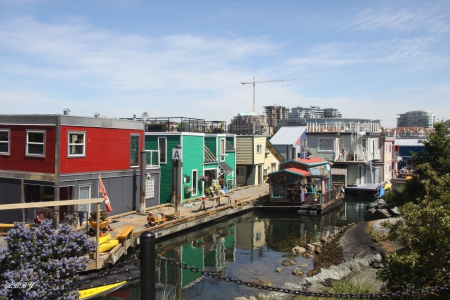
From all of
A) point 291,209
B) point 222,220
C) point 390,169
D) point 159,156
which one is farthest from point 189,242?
point 390,169

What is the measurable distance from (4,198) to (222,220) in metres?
15.1

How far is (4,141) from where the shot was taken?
75.3 ft

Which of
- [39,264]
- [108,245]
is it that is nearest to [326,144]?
[108,245]

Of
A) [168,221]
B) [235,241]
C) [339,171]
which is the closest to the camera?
[168,221]

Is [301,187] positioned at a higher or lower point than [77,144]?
lower

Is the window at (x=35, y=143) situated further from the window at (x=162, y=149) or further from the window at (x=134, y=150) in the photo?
the window at (x=162, y=149)

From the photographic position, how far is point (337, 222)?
3372 cm

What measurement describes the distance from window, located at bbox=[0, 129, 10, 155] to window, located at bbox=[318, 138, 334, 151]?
122 feet

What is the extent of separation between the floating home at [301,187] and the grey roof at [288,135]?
1555 cm

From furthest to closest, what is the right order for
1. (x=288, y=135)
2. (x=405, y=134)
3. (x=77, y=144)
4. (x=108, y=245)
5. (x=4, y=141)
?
(x=405, y=134)
(x=288, y=135)
(x=4, y=141)
(x=77, y=144)
(x=108, y=245)

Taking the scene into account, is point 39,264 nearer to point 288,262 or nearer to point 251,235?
point 288,262

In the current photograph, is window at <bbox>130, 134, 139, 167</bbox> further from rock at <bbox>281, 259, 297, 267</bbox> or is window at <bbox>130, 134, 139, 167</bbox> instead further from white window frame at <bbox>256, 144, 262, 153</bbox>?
white window frame at <bbox>256, 144, 262, 153</bbox>

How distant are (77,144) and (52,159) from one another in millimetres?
1600

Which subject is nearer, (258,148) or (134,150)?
(134,150)
